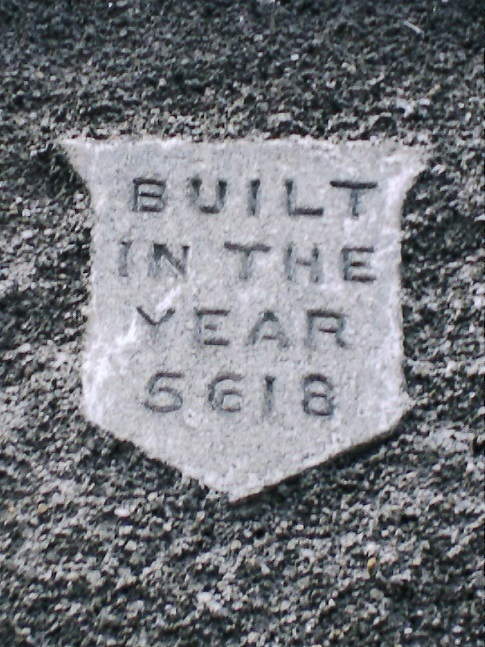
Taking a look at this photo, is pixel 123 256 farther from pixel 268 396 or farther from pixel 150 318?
pixel 268 396

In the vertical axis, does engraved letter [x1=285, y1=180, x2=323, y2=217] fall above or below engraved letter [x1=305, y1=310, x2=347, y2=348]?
above

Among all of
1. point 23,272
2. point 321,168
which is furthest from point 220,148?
point 23,272

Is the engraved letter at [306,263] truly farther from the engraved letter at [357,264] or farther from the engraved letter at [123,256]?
the engraved letter at [123,256]

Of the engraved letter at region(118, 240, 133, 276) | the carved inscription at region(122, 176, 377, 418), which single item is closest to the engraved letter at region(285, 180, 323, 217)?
the carved inscription at region(122, 176, 377, 418)

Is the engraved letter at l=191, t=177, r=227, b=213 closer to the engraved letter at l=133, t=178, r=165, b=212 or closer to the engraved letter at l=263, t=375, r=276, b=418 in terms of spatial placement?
the engraved letter at l=133, t=178, r=165, b=212

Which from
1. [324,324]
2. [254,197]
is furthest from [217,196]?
[324,324]

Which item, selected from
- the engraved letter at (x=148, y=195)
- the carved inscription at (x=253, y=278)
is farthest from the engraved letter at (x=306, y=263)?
the engraved letter at (x=148, y=195)
